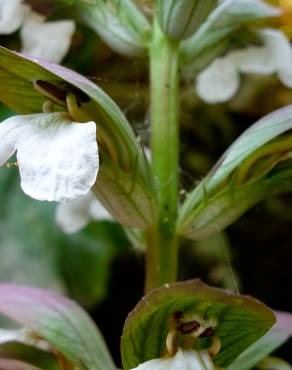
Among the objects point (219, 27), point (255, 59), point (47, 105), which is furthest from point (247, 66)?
point (47, 105)

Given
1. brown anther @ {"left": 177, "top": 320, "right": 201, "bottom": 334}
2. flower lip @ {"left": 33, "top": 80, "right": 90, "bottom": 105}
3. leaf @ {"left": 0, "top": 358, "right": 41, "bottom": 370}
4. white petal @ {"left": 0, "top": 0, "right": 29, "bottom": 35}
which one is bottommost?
leaf @ {"left": 0, "top": 358, "right": 41, "bottom": 370}

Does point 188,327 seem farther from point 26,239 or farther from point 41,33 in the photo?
point 26,239

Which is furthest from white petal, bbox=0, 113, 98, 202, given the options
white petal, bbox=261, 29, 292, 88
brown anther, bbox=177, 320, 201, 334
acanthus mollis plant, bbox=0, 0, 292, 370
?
white petal, bbox=261, 29, 292, 88

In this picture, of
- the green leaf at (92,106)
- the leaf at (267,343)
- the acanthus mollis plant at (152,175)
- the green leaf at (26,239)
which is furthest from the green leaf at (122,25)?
the green leaf at (26,239)

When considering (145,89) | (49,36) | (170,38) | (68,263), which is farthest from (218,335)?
(145,89)

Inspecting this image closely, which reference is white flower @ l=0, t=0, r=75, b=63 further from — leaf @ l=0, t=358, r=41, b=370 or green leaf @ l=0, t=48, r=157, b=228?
leaf @ l=0, t=358, r=41, b=370

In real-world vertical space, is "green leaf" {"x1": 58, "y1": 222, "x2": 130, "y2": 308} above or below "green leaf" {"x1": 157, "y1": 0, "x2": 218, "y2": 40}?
below

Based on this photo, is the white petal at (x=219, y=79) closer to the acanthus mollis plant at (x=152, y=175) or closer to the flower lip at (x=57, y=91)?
the acanthus mollis plant at (x=152, y=175)
